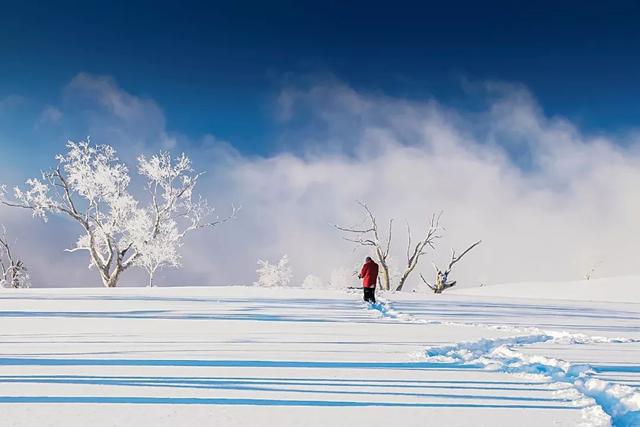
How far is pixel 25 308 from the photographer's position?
15.1m

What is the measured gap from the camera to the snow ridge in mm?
5035

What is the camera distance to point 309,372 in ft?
20.9

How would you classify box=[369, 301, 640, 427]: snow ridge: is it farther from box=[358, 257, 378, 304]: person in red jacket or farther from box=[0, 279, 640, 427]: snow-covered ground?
box=[358, 257, 378, 304]: person in red jacket

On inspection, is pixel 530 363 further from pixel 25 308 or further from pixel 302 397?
pixel 25 308

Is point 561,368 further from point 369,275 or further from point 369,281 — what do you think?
point 369,275

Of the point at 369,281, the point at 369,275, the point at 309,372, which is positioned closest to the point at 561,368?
the point at 309,372

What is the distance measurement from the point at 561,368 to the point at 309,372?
320 cm

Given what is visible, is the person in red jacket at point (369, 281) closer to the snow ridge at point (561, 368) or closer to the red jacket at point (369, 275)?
the red jacket at point (369, 275)

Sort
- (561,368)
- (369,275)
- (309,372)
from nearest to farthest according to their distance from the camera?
(309,372), (561,368), (369,275)

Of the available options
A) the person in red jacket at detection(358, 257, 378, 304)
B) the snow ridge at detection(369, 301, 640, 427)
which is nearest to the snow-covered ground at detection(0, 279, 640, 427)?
the snow ridge at detection(369, 301, 640, 427)

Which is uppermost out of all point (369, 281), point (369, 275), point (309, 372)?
point (369, 275)

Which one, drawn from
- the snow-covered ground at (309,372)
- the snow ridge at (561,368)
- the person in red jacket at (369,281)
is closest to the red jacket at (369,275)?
the person in red jacket at (369,281)

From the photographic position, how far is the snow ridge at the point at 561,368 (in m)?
5.04

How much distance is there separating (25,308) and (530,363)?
42.3ft
